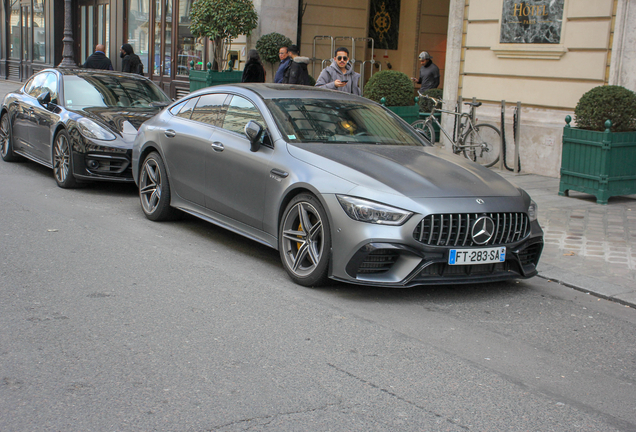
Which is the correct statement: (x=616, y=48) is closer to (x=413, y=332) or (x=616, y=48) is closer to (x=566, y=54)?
(x=566, y=54)

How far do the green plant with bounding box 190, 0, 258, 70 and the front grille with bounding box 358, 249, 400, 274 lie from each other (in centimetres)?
1286

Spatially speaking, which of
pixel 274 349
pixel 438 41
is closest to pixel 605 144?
pixel 274 349

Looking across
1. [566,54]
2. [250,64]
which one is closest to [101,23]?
[250,64]

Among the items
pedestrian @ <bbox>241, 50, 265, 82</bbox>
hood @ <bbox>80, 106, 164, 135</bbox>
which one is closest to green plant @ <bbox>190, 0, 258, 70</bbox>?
pedestrian @ <bbox>241, 50, 265, 82</bbox>

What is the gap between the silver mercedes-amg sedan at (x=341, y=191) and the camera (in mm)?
5172

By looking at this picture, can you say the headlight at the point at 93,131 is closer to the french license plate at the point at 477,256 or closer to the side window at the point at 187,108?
the side window at the point at 187,108

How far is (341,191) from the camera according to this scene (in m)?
5.32

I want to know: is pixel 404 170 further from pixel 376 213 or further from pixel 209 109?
pixel 209 109

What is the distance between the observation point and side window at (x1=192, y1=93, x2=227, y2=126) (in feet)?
22.9

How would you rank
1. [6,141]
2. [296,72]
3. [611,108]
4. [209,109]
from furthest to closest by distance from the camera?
[296,72] → [6,141] → [611,108] → [209,109]

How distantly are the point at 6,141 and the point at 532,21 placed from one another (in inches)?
343

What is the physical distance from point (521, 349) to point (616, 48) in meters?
7.91

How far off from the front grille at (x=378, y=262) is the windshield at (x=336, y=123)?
1.36 metres

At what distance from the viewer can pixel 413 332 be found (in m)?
4.70
